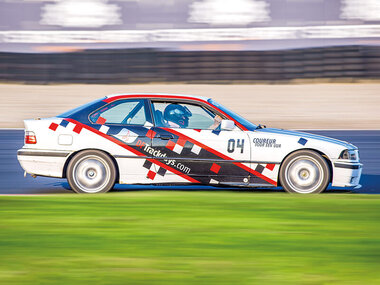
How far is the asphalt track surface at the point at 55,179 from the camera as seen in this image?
9523mm

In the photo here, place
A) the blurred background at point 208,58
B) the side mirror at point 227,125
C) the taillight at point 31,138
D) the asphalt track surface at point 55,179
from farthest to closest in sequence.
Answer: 1. the blurred background at point 208,58
2. the asphalt track surface at point 55,179
3. the taillight at point 31,138
4. the side mirror at point 227,125

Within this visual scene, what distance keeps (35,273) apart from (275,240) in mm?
2067

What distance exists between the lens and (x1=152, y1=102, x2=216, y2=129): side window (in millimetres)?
8805

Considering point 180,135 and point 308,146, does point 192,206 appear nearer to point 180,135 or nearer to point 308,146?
point 180,135

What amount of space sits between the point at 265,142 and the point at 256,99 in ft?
45.7

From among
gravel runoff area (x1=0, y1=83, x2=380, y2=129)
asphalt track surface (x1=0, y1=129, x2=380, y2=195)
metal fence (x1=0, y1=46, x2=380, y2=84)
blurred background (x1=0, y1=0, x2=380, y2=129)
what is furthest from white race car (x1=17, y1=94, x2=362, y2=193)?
metal fence (x1=0, y1=46, x2=380, y2=84)

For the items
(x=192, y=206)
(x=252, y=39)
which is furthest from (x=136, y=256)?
(x=252, y=39)

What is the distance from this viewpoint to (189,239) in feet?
19.4

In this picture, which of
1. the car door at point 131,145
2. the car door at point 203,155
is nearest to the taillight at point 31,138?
the car door at point 131,145

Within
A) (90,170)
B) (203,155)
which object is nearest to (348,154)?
(203,155)

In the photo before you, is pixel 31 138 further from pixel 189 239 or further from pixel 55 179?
pixel 189 239

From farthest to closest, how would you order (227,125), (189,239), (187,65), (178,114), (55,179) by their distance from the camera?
(187,65), (55,179), (178,114), (227,125), (189,239)

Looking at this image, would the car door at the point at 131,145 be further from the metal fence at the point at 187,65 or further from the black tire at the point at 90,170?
the metal fence at the point at 187,65

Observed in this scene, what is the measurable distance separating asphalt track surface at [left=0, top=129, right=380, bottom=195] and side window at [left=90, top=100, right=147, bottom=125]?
1.03m
